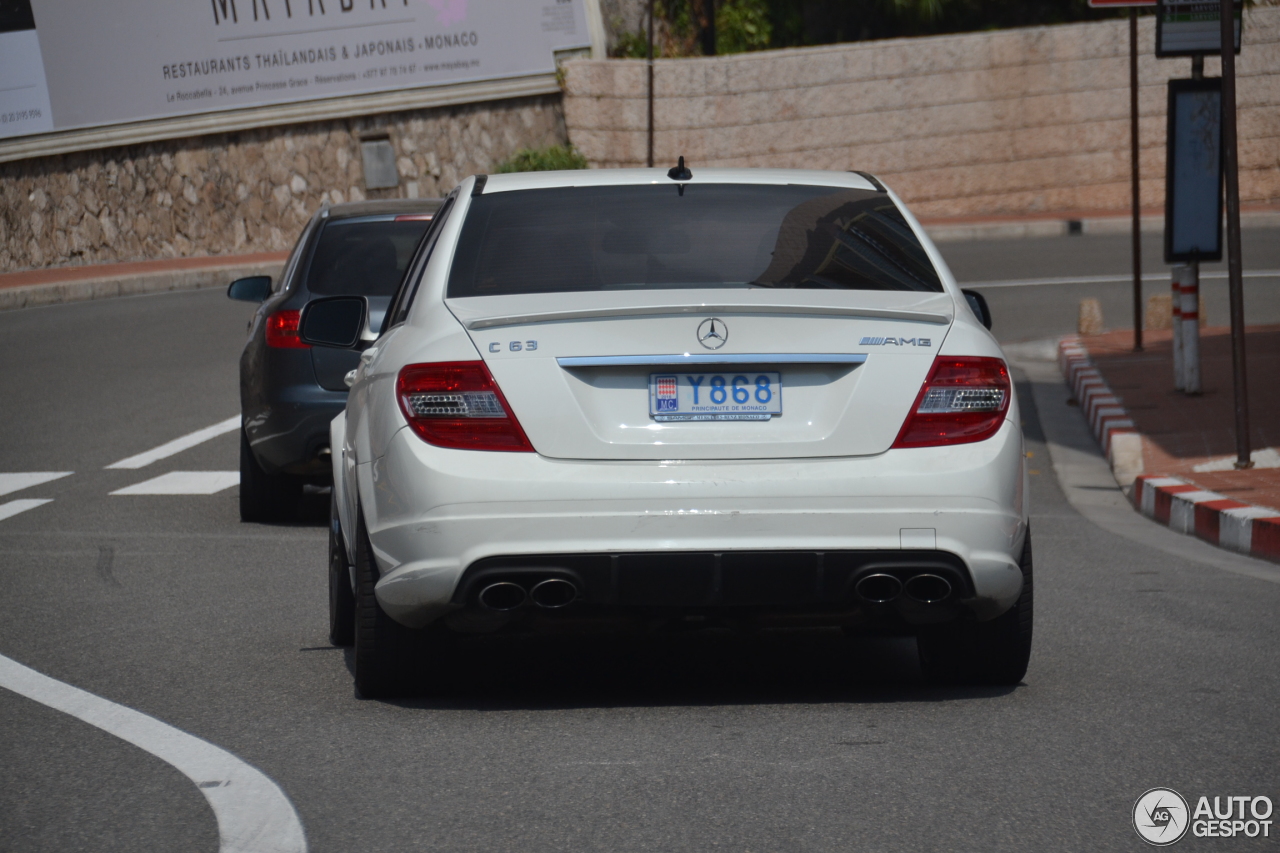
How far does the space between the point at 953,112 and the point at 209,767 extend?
29.7 meters

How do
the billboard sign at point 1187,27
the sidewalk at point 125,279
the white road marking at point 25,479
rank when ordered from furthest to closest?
1. the sidewalk at point 125,279
2. the billboard sign at point 1187,27
3. the white road marking at point 25,479

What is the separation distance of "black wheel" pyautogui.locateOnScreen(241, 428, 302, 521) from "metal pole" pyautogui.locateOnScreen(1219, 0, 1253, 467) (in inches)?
199

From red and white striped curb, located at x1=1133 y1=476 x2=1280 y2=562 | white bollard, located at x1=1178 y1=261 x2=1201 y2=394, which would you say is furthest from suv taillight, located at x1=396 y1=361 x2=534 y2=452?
white bollard, located at x1=1178 y1=261 x2=1201 y2=394

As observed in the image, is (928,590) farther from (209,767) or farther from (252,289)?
(252,289)

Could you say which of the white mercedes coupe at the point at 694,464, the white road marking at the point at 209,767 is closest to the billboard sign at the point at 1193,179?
the white mercedes coupe at the point at 694,464

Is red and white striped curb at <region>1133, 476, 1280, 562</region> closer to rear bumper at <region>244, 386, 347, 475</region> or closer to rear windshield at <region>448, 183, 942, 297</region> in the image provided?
rear windshield at <region>448, 183, 942, 297</region>

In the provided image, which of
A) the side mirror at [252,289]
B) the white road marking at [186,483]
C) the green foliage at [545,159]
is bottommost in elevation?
the green foliage at [545,159]

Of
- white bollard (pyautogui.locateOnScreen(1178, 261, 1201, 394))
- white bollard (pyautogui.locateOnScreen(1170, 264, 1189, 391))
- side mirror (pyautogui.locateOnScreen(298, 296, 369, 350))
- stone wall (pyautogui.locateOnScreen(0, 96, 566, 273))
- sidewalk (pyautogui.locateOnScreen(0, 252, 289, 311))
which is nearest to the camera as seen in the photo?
side mirror (pyautogui.locateOnScreen(298, 296, 369, 350))

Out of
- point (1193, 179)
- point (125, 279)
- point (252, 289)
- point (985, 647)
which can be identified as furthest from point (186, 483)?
point (125, 279)

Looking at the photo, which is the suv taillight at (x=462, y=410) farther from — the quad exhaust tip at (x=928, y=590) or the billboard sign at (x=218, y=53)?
the billboard sign at (x=218, y=53)

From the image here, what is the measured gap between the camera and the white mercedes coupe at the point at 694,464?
471cm

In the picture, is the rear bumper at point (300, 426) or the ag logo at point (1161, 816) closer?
the ag logo at point (1161, 816)

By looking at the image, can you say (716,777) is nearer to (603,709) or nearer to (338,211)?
(603,709)

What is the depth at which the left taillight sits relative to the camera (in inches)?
359
